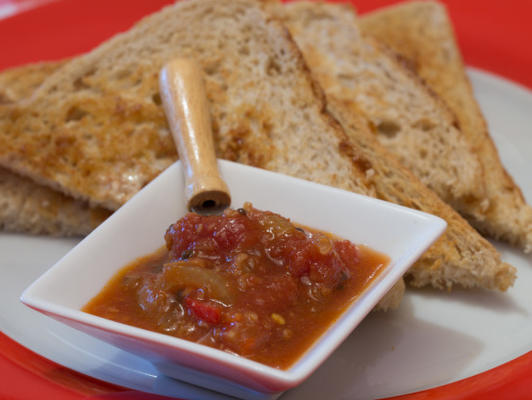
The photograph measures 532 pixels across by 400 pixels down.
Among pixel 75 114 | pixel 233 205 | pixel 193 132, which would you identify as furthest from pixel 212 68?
pixel 233 205

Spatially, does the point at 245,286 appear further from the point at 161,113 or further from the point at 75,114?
the point at 75,114

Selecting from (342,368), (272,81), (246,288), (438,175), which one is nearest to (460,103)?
(438,175)

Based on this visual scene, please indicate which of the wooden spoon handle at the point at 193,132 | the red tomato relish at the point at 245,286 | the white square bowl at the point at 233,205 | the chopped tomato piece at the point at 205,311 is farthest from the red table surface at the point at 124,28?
the chopped tomato piece at the point at 205,311

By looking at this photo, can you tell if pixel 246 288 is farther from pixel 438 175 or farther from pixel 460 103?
pixel 460 103

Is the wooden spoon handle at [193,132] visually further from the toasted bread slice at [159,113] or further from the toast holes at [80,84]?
the toast holes at [80,84]

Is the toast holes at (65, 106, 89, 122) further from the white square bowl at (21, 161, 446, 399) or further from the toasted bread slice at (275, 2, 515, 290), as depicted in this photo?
the toasted bread slice at (275, 2, 515, 290)

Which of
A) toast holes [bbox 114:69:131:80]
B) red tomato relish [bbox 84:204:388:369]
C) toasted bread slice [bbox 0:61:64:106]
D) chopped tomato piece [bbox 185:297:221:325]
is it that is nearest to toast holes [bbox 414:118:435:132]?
red tomato relish [bbox 84:204:388:369]

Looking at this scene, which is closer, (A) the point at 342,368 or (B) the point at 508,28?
(A) the point at 342,368

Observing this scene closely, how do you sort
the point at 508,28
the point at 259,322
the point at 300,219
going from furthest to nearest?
the point at 508,28 < the point at 300,219 < the point at 259,322
